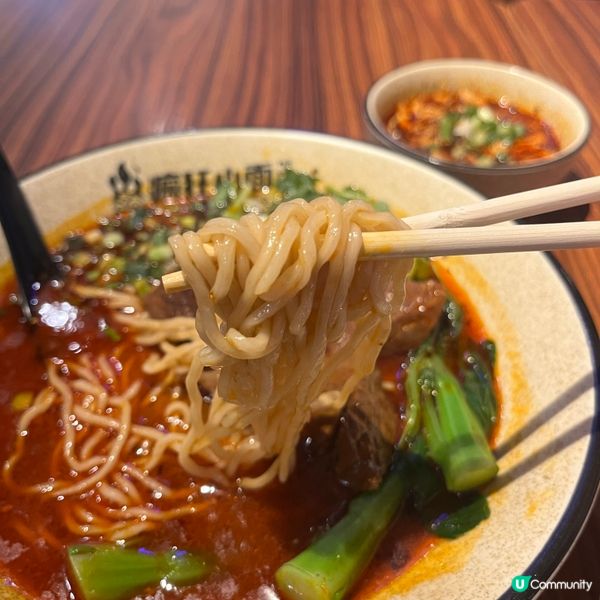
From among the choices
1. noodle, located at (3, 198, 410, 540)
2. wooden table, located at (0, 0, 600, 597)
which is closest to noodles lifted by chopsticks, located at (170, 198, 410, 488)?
noodle, located at (3, 198, 410, 540)

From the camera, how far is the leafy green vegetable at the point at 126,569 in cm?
138

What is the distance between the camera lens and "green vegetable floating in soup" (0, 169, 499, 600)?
1.46m

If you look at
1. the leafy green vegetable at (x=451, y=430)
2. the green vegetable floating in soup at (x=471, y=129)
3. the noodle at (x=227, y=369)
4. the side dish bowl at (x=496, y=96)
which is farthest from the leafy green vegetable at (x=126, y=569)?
the green vegetable floating in soup at (x=471, y=129)

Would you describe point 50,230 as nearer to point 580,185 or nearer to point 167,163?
point 167,163

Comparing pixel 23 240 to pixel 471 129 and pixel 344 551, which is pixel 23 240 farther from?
pixel 471 129

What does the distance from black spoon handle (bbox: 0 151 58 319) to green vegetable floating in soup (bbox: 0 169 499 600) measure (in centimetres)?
7

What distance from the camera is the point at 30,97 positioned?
3.33 meters

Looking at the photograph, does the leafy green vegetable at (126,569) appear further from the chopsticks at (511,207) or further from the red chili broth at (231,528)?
the chopsticks at (511,207)

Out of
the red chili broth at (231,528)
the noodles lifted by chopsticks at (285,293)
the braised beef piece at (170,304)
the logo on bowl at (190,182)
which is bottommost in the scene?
the red chili broth at (231,528)

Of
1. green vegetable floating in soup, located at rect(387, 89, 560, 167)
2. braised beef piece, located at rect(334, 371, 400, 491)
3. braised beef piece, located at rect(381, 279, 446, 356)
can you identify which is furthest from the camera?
green vegetable floating in soup, located at rect(387, 89, 560, 167)

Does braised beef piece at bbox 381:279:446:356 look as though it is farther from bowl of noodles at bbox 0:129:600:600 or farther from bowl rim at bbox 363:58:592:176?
bowl rim at bbox 363:58:592:176

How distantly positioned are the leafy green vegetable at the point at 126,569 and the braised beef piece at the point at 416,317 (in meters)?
0.92

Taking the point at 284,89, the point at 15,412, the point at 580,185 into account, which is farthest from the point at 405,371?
the point at 284,89

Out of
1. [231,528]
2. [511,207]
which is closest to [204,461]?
[231,528]
